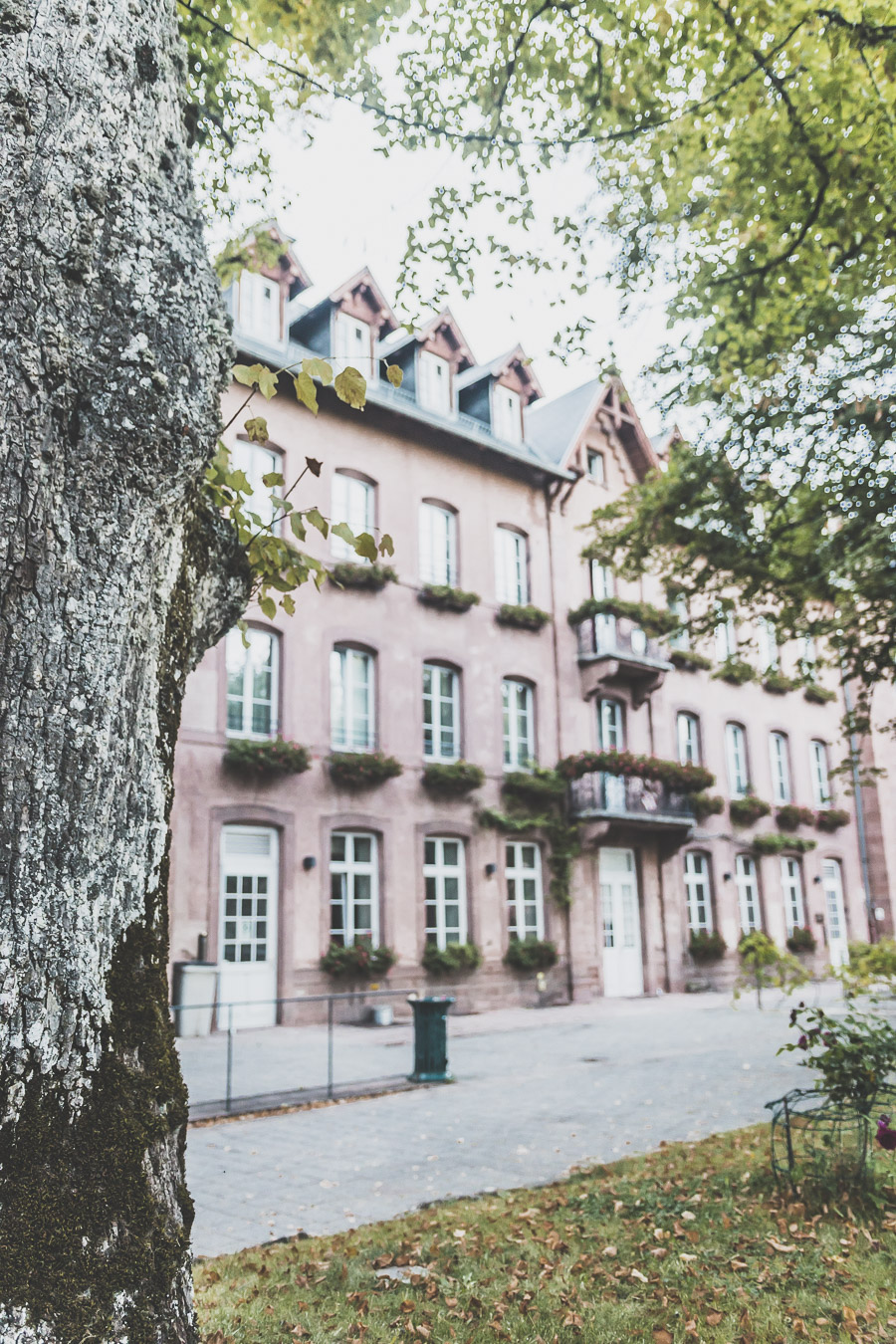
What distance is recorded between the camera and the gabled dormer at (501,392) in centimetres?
2227

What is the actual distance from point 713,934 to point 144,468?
2327cm

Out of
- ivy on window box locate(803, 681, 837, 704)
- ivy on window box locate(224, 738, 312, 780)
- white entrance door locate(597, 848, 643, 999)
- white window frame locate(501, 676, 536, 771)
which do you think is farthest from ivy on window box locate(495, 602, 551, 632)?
ivy on window box locate(803, 681, 837, 704)

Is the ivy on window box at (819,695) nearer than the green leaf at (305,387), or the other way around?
the green leaf at (305,387)

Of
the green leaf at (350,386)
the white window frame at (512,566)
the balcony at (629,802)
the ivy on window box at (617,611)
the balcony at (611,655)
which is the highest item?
the white window frame at (512,566)

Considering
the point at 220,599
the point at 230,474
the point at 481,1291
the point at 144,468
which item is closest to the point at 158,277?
the point at 144,468

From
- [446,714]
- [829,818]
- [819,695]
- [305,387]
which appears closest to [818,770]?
[829,818]

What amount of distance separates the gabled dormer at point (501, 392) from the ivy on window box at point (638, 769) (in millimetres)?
7257

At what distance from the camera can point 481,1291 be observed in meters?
4.26

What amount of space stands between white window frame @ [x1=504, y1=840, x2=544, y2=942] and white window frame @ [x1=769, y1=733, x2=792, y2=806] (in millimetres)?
10106

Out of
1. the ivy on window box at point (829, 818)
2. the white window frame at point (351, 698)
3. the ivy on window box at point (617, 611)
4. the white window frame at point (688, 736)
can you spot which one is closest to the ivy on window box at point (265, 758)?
the white window frame at point (351, 698)

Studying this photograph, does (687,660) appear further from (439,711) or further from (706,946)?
(439,711)

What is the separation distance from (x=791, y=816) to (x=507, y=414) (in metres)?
13.1

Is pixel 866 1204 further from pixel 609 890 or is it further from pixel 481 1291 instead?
pixel 609 890

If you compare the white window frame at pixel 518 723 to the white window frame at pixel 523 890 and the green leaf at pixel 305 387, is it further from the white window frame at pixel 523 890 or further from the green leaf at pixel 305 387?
the green leaf at pixel 305 387
